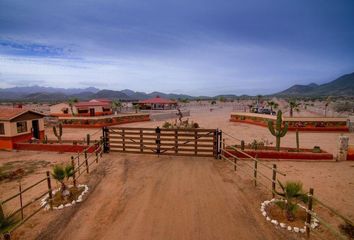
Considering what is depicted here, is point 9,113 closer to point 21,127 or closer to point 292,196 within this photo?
point 21,127

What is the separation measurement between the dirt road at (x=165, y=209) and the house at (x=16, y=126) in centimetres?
1170

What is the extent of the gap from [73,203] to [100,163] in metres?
4.43

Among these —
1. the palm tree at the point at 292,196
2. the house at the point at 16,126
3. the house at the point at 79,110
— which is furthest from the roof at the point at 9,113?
the house at the point at 79,110

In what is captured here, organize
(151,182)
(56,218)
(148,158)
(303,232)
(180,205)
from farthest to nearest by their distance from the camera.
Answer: (148,158), (151,182), (180,205), (56,218), (303,232)

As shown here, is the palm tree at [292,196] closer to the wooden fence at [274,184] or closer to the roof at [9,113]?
the wooden fence at [274,184]

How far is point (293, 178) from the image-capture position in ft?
34.0

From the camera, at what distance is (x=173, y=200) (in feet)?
26.1

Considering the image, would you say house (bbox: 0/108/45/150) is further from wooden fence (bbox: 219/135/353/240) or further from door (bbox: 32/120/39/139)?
wooden fence (bbox: 219/135/353/240)

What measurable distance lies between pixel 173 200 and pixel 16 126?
55.1 ft

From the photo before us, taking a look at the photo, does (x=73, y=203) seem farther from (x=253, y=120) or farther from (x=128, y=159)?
(x=253, y=120)

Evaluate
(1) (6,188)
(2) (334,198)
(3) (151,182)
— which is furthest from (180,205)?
(1) (6,188)

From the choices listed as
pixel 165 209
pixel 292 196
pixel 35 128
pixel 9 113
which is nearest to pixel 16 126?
pixel 9 113

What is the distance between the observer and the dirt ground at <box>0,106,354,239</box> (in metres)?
6.25

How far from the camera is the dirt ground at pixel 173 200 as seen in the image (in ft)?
20.5
